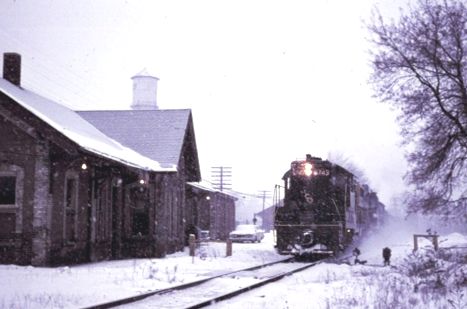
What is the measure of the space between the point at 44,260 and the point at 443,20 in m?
14.2

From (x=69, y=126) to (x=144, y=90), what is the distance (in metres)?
33.4

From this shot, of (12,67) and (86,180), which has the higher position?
(12,67)

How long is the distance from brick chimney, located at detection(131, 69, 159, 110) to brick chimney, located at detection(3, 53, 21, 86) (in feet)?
103

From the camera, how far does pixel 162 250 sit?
23.5 m

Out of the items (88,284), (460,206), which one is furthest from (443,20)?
(88,284)

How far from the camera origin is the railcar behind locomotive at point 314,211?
21906 millimetres

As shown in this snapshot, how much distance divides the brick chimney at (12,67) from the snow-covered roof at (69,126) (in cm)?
52

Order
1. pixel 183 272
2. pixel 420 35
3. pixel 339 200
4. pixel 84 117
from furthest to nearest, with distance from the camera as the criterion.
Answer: pixel 84 117, pixel 339 200, pixel 420 35, pixel 183 272

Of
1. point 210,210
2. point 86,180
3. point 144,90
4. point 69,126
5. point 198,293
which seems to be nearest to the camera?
point 198,293

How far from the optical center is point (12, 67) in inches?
854

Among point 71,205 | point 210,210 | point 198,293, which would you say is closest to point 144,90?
point 210,210

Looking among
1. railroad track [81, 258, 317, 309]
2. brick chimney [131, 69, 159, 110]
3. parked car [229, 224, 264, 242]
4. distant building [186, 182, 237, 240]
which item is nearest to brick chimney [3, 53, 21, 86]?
railroad track [81, 258, 317, 309]

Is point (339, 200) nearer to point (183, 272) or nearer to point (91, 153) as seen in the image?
point (183, 272)

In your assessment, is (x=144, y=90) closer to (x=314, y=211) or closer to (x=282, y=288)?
(x=314, y=211)
